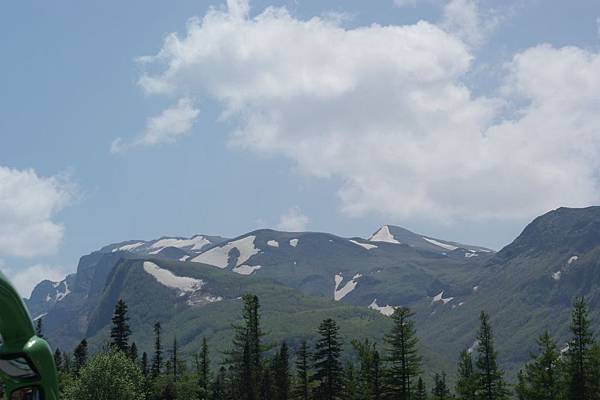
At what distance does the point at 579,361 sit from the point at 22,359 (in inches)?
2759

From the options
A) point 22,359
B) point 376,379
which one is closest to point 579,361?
point 376,379

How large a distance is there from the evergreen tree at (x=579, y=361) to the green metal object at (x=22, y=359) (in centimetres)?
6821

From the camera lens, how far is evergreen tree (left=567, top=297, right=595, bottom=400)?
244 ft

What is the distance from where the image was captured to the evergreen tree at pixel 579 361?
74312 mm

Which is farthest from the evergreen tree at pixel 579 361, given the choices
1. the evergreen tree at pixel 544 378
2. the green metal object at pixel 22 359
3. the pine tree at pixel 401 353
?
the green metal object at pixel 22 359

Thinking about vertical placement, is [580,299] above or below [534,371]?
above

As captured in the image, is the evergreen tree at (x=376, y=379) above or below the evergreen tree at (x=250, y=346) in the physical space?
below

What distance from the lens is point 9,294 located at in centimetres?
1364

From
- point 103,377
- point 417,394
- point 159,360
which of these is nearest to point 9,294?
point 103,377

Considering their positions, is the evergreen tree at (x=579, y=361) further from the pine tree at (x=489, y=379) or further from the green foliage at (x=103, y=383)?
the green foliage at (x=103, y=383)

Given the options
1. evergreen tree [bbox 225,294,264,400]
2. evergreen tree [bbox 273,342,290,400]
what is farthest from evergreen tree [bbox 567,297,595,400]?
evergreen tree [bbox 273,342,290,400]

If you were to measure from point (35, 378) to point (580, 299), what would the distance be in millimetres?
71750

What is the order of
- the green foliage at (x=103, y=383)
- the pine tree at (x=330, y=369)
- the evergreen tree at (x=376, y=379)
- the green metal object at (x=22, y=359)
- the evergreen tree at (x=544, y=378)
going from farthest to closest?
1. the evergreen tree at (x=376, y=379)
2. the pine tree at (x=330, y=369)
3. the evergreen tree at (x=544, y=378)
4. the green foliage at (x=103, y=383)
5. the green metal object at (x=22, y=359)

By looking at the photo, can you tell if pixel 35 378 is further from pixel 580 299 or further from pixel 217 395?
pixel 217 395
